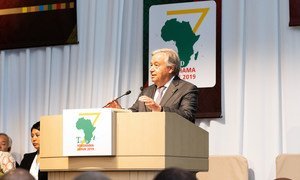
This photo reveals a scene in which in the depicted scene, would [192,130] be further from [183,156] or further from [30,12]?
[30,12]

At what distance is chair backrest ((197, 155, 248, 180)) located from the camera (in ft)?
21.1

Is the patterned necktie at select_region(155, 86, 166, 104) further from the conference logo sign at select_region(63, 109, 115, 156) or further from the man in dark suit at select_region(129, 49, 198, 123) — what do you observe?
the conference logo sign at select_region(63, 109, 115, 156)

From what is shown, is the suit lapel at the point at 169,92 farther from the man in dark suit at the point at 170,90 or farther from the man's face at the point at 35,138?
the man's face at the point at 35,138

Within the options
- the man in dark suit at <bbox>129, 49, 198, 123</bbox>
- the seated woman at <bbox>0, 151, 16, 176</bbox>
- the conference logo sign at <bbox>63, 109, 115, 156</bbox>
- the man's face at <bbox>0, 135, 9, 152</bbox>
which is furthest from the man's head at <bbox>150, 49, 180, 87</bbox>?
the man's face at <bbox>0, 135, 9, 152</bbox>

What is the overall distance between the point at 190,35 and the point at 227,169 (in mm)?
1520

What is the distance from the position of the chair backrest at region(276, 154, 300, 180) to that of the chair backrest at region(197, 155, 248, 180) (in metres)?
0.33

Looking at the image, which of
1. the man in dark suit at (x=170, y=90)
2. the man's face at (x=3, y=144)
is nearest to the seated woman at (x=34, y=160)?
the man's face at (x=3, y=144)

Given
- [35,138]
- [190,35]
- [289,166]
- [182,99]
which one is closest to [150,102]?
[182,99]

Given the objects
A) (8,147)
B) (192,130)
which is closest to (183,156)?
(192,130)

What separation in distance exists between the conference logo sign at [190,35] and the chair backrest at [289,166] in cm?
110

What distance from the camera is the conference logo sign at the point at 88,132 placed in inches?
153

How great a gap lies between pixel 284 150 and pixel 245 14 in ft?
4.79

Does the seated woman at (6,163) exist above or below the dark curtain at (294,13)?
below

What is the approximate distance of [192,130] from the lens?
432cm
